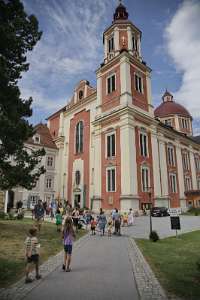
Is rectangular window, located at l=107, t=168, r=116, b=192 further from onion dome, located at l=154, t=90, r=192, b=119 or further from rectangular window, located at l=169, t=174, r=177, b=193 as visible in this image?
onion dome, located at l=154, t=90, r=192, b=119

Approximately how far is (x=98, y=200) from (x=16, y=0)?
91.4ft

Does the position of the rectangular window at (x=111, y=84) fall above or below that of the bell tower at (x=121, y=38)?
below

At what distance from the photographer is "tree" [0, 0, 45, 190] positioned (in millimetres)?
13370

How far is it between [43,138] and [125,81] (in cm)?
2121

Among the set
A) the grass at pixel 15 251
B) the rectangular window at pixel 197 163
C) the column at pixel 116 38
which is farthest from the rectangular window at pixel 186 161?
the grass at pixel 15 251

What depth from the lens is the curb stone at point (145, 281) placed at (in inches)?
238

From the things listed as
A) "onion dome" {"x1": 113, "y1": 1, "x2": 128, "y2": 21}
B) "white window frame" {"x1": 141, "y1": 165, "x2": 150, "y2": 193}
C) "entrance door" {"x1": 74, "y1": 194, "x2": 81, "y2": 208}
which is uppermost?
"onion dome" {"x1": 113, "y1": 1, "x2": 128, "y2": 21}

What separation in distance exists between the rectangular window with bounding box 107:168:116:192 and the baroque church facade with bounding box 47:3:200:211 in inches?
5.4

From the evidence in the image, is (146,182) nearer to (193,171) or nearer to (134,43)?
(193,171)

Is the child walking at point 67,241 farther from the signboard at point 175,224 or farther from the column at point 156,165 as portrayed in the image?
the column at point 156,165

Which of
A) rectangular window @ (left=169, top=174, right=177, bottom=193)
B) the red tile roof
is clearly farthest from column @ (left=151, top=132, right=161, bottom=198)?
the red tile roof

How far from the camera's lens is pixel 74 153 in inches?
1807

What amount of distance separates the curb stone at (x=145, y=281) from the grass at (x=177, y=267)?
22cm

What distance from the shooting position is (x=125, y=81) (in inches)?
1483
